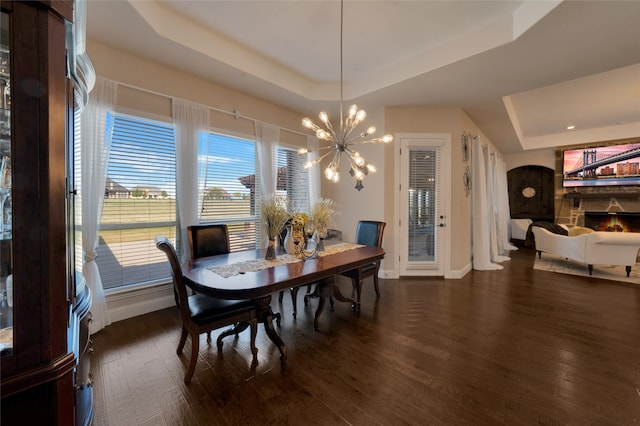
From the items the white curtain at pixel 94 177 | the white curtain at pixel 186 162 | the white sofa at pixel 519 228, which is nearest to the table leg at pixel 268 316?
the white curtain at pixel 186 162

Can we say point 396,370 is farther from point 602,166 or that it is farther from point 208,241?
point 602,166

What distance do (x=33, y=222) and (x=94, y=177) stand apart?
228cm

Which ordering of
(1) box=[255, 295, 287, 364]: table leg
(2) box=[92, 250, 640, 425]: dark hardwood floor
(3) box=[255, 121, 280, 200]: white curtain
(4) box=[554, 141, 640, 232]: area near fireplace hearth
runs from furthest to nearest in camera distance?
(4) box=[554, 141, 640, 232]: area near fireplace hearth
(3) box=[255, 121, 280, 200]: white curtain
(1) box=[255, 295, 287, 364]: table leg
(2) box=[92, 250, 640, 425]: dark hardwood floor

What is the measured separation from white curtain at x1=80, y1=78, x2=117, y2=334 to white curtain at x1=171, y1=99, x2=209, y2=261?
68cm

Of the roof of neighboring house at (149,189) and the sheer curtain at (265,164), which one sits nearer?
the roof of neighboring house at (149,189)

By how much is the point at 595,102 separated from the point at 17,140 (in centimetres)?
769

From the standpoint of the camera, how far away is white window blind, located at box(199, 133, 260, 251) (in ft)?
11.7

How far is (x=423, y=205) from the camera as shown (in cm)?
446

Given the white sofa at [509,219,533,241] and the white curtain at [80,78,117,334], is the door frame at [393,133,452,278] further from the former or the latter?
the white sofa at [509,219,533,241]

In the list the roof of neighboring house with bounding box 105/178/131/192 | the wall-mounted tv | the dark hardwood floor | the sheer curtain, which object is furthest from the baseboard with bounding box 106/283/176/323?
the wall-mounted tv

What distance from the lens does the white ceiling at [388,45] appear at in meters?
2.40

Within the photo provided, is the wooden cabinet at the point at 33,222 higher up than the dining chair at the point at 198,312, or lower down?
higher up

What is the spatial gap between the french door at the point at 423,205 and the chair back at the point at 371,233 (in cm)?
96

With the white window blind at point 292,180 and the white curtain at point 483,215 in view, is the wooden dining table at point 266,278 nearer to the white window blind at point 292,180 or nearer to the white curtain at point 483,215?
the white window blind at point 292,180
